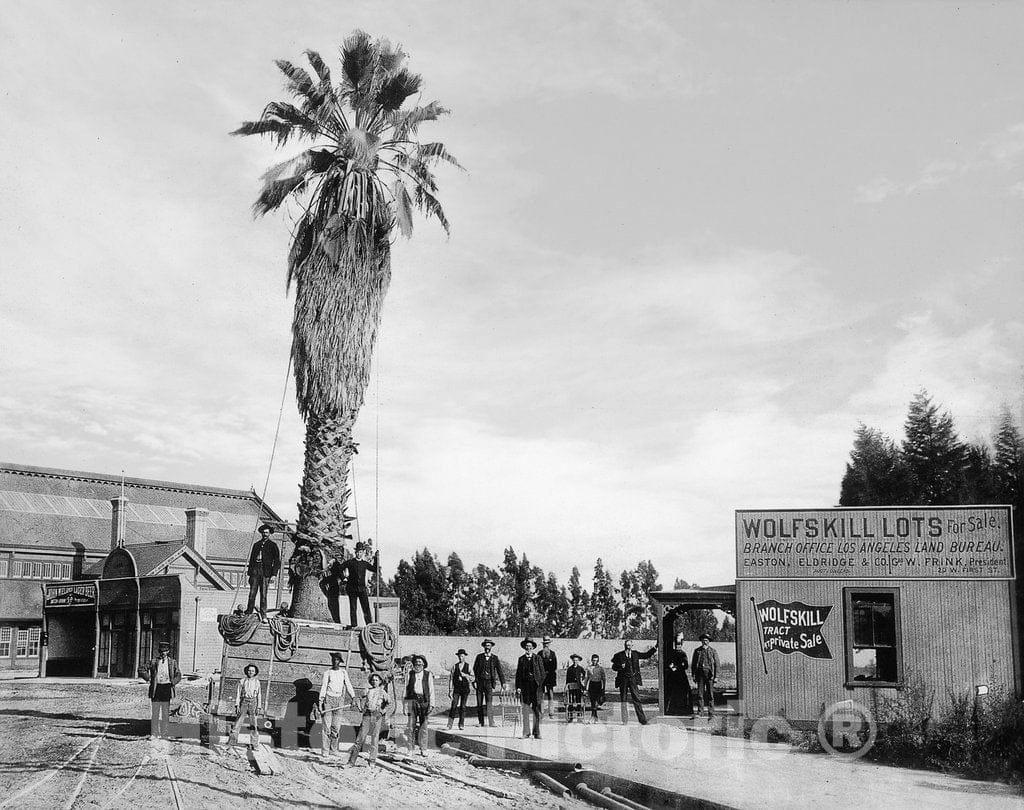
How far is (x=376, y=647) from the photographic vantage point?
16.0 meters

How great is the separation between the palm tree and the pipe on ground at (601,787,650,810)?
8.06 metres

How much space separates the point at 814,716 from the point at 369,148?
42.3 feet

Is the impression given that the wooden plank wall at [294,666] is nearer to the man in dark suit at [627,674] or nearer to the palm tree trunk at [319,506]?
the palm tree trunk at [319,506]

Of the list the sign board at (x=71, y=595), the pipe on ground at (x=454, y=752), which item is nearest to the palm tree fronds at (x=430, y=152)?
the pipe on ground at (x=454, y=752)

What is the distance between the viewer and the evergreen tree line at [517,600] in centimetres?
5766

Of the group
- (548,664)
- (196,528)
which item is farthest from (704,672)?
(196,528)

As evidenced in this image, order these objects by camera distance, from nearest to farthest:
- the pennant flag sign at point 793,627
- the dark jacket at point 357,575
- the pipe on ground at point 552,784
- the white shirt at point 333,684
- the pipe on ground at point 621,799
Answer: the pipe on ground at point 621,799 < the pipe on ground at point 552,784 < the white shirt at point 333,684 < the dark jacket at point 357,575 < the pennant flag sign at point 793,627

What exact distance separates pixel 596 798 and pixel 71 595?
114 feet

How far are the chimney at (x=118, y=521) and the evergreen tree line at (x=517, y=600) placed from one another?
51.8 feet

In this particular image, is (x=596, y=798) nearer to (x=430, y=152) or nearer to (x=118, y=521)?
(x=430, y=152)

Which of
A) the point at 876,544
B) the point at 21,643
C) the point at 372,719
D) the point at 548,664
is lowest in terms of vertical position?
the point at 21,643

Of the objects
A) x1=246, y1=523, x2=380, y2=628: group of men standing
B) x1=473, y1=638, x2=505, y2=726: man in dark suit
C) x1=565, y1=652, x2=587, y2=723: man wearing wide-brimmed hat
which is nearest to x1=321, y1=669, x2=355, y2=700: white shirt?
x1=246, y1=523, x2=380, y2=628: group of men standing

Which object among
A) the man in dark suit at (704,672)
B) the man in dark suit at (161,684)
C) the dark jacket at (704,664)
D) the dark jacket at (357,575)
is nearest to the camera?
the man in dark suit at (161,684)

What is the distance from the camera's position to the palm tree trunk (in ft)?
59.4
